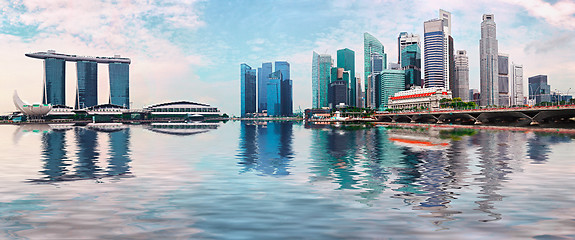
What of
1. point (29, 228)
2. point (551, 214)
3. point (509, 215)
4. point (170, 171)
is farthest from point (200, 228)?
point (170, 171)

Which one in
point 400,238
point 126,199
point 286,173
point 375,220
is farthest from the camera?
point 286,173

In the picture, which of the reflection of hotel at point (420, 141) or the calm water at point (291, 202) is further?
the reflection of hotel at point (420, 141)

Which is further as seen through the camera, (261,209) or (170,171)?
(170,171)

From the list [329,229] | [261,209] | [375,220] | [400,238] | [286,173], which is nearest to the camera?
[400,238]

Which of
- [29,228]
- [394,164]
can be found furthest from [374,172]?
[29,228]

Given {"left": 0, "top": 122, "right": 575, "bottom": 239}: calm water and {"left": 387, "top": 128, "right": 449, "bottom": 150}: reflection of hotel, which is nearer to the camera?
{"left": 0, "top": 122, "right": 575, "bottom": 239}: calm water

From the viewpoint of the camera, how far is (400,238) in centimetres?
1245

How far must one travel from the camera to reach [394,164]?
112 ft

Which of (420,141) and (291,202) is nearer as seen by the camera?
(291,202)

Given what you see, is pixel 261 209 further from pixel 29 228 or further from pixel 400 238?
pixel 29 228

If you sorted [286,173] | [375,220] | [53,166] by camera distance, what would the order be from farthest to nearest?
[53,166] → [286,173] → [375,220]

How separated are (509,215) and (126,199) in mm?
18762

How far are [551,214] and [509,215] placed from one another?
1.96m

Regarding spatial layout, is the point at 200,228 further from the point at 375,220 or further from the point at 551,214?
the point at 551,214
